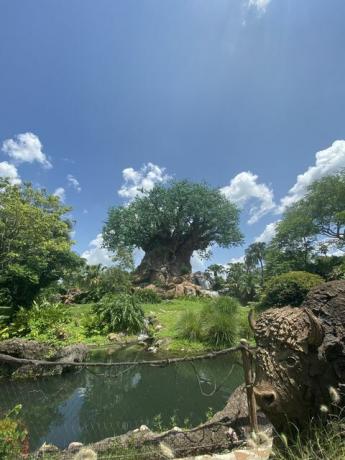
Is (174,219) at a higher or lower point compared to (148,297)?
higher

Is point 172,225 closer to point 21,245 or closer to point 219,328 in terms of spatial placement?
point 21,245

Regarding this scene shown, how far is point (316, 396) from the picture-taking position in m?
2.40

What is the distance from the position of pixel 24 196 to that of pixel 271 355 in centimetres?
1723

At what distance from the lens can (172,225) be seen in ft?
114

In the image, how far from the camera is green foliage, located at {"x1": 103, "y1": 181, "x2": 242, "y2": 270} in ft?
111

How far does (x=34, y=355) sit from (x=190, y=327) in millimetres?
5228

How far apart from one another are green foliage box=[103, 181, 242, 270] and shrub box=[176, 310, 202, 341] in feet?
72.3

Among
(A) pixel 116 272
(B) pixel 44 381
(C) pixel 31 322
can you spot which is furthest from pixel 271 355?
(A) pixel 116 272

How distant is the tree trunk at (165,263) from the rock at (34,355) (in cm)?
2369

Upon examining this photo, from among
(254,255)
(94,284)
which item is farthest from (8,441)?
(254,255)

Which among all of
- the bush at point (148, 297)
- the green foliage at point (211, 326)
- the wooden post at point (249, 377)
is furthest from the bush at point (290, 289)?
the wooden post at point (249, 377)

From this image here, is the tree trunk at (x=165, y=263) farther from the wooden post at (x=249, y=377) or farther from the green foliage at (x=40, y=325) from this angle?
the wooden post at (x=249, y=377)

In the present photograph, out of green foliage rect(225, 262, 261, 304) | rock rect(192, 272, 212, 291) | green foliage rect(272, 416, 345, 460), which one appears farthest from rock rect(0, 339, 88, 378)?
rock rect(192, 272, 212, 291)

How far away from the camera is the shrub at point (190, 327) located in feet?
Result: 36.3
